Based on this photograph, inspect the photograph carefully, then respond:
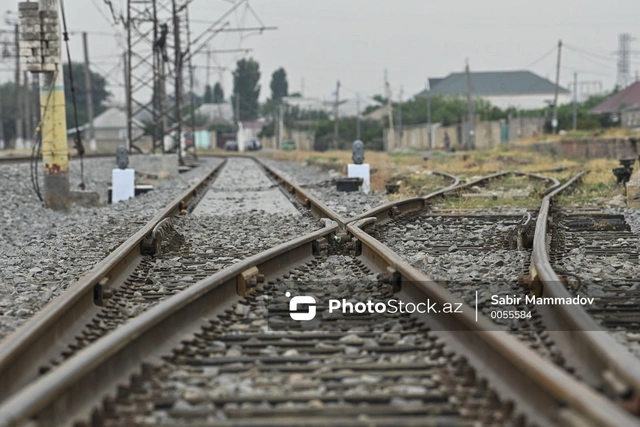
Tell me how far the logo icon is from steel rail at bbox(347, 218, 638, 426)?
0.62 m

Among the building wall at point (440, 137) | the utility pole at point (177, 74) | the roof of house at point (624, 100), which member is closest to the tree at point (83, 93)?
the building wall at point (440, 137)

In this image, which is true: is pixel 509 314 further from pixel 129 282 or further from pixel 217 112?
pixel 217 112

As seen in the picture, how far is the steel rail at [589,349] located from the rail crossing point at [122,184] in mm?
14495

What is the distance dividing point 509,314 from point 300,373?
173cm

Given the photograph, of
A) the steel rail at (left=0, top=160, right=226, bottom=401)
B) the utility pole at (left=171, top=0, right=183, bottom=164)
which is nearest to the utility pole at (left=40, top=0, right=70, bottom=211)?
the steel rail at (left=0, top=160, right=226, bottom=401)

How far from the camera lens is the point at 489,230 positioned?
10.6 m

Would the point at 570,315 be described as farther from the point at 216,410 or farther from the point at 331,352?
the point at 216,410

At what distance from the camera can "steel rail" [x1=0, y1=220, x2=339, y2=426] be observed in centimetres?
341

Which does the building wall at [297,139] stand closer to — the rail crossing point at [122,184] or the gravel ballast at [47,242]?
the rail crossing point at [122,184]

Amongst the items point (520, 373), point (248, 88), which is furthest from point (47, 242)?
point (248, 88)

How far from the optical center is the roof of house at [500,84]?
12862 cm

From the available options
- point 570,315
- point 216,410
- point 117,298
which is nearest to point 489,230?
point 117,298

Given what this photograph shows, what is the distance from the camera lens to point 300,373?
4375mm

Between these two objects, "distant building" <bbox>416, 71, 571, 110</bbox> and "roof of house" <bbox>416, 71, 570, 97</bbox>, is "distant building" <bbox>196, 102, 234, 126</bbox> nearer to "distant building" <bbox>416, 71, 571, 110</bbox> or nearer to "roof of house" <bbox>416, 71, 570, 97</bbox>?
"roof of house" <bbox>416, 71, 570, 97</bbox>
